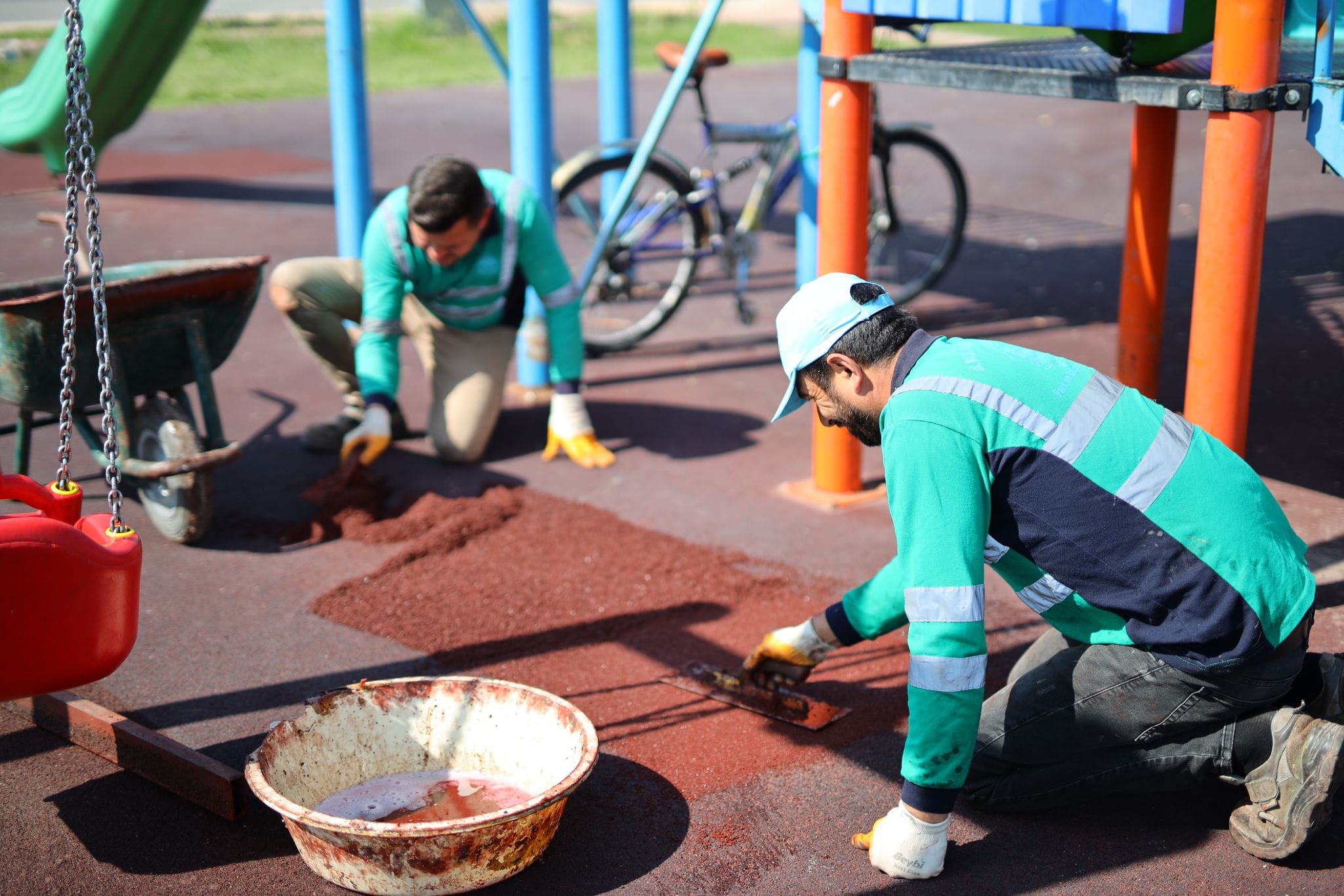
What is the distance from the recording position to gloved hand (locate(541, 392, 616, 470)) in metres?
5.52

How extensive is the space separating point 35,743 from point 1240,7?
380cm

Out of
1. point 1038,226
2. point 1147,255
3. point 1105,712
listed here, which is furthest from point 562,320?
point 1038,226

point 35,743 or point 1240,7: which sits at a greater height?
point 1240,7

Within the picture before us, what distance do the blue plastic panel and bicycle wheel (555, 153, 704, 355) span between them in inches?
98.5

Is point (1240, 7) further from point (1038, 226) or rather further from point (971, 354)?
point (1038, 226)

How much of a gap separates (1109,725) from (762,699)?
1.00 m

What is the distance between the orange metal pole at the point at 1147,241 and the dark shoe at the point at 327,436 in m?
3.18

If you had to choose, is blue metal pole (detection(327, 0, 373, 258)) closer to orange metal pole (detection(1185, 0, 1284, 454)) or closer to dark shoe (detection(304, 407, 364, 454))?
dark shoe (detection(304, 407, 364, 454))

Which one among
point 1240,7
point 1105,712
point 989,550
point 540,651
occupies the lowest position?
point 540,651

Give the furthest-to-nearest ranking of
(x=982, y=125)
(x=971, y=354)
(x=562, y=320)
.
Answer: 1. (x=982, y=125)
2. (x=562, y=320)
3. (x=971, y=354)

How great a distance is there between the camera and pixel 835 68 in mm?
4547

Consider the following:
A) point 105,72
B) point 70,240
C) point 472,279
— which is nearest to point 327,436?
point 472,279

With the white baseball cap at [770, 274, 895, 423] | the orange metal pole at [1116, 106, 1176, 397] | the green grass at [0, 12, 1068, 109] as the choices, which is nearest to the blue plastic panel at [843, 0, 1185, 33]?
the orange metal pole at [1116, 106, 1176, 397]

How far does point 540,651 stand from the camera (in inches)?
159
